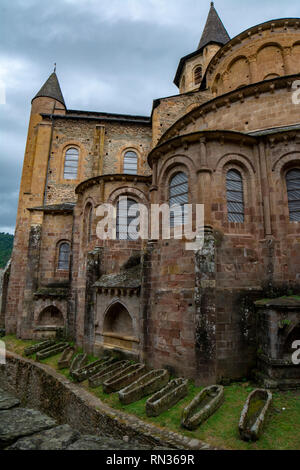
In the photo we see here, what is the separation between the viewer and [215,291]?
8.27 metres

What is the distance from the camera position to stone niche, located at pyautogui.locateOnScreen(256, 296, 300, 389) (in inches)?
297

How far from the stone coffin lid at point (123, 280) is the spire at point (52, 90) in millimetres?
17365

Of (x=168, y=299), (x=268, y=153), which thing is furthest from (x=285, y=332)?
(x=268, y=153)

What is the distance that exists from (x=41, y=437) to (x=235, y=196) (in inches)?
345

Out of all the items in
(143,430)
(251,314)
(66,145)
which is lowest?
(143,430)

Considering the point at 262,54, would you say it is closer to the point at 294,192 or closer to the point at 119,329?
the point at 294,192

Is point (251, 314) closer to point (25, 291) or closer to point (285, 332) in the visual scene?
point (285, 332)

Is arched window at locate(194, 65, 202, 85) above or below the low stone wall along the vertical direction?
above

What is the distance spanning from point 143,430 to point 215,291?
159 inches

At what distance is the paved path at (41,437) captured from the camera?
2471mm

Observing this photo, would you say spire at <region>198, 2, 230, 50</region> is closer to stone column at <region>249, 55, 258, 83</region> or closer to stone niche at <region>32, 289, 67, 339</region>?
stone column at <region>249, 55, 258, 83</region>

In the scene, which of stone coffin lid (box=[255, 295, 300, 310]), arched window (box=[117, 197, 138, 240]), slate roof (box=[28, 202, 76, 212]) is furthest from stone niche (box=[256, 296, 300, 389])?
slate roof (box=[28, 202, 76, 212])

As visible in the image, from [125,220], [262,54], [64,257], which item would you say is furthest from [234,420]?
[262,54]

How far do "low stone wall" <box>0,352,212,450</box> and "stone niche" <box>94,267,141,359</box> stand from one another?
235 cm
